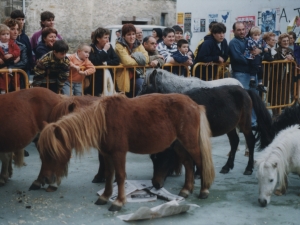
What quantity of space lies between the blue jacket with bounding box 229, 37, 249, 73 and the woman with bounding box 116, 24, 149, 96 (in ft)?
5.87

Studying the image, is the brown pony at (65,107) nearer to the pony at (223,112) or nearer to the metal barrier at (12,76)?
the pony at (223,112)

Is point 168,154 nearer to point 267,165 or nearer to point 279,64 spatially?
point 267,165

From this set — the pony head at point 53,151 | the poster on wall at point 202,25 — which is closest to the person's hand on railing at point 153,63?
the pony head at point 53,151

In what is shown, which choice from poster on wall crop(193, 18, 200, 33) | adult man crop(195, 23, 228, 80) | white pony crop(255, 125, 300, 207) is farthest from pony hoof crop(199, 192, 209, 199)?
poster on wall crop(193, 18, 200, 33)

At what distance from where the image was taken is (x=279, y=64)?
10.8 meters

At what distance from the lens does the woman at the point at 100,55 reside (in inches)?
332

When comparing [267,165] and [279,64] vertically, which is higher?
[279,64]

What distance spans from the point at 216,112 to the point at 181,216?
5.98 feet

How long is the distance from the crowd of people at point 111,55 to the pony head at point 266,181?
316cm

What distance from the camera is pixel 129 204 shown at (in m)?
6.05

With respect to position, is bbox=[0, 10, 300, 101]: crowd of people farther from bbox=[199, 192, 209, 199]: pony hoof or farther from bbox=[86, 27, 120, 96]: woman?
bbox=[199, 192, 209, 199]: pony hoof

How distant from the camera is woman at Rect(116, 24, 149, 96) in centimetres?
848

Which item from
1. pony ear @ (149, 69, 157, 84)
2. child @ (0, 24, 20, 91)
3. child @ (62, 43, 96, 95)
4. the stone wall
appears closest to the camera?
pony ear @ (149, 69, 157, 84)

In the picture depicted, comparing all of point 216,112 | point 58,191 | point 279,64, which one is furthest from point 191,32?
point 58,191
